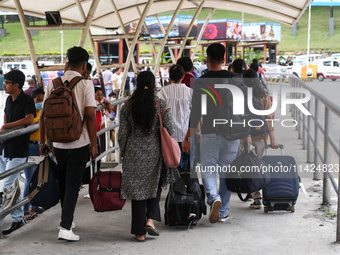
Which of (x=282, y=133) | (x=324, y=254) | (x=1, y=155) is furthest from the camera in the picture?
(x=282, y=133)

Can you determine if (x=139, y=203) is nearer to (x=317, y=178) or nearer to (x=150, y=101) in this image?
(x=150, y=101)

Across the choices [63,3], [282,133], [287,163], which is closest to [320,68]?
Answer: [282,133]

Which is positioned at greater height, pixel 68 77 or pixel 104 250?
pixel 68 77

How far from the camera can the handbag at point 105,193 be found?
393cm

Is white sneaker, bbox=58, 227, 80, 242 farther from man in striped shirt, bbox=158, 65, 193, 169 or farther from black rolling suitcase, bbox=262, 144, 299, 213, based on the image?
black rolling suitcase, bbox=262, 144, 299, 213

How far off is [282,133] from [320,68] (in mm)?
24625

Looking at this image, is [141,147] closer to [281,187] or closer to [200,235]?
[200,235]

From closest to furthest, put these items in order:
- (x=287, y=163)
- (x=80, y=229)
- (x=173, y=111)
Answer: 1. (x=80, y=229)
2. (x=287, y=163)
3. (x=173, y=111)

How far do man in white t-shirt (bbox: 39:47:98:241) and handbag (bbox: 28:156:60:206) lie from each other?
0.10 meters

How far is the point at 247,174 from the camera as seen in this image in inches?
166

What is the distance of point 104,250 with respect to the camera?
3.70 m

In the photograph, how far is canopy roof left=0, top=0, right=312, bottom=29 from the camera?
7.96 m

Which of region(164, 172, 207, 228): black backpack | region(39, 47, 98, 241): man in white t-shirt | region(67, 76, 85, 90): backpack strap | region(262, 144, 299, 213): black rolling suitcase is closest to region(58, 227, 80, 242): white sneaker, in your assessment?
region(39, 47, 98, 241): man in white t-shirt

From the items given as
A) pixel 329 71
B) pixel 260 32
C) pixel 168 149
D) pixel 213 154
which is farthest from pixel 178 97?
pixel 260 32
